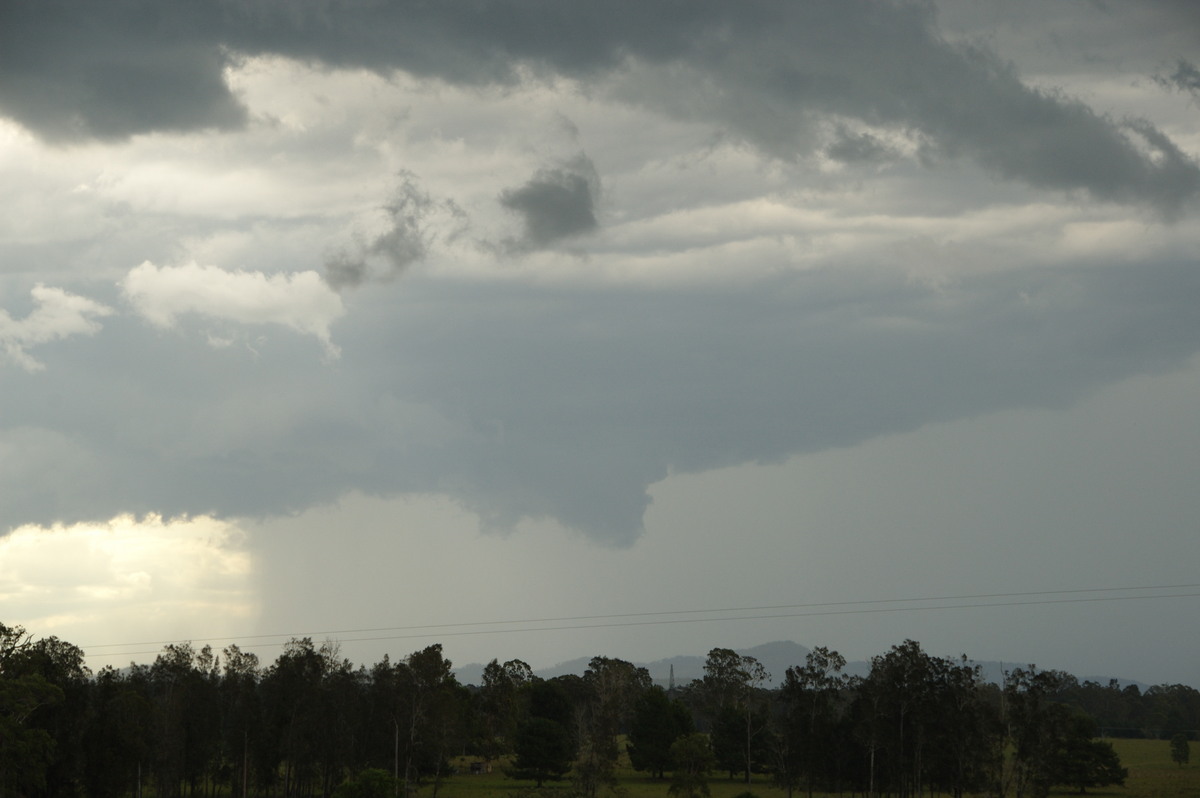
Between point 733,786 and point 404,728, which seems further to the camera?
point 733,786

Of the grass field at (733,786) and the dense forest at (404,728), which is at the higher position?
the dense forest at (404,728)

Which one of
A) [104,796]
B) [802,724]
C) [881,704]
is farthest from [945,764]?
[104,796]

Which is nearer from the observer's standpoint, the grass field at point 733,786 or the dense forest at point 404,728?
the dense forest at point 404,728

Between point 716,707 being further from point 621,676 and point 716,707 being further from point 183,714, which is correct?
point 183,714

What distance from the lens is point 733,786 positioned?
525ft

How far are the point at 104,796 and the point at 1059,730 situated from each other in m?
95.2

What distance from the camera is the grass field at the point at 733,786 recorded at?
448ft

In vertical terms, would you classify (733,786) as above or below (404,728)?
below

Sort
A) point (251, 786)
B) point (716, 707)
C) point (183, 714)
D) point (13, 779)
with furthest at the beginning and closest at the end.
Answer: point (716, 707) → point (251, 786) → point (183, 714) → point (13, 779)

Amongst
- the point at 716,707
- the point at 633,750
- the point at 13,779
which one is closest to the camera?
the point at 13,779

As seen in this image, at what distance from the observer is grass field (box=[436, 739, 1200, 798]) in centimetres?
13650

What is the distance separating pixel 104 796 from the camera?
103750mm

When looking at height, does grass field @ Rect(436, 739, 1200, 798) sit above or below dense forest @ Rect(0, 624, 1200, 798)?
below

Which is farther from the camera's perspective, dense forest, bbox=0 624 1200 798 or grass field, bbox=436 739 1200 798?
grass field, bbox=436 739 1200 798
